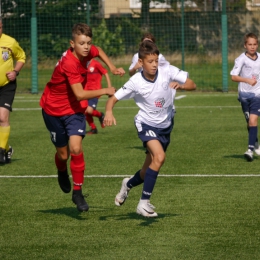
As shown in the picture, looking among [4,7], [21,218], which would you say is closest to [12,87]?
[21,218]

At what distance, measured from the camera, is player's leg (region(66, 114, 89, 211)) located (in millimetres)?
8078

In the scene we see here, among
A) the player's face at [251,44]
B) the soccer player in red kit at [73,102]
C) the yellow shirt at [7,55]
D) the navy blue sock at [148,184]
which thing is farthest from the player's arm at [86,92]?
the player's face at [251,44]

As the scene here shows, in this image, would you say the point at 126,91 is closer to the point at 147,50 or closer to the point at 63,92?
the point at 147,50

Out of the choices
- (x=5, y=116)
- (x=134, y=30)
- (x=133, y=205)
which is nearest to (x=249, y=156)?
(x=133, y=205)

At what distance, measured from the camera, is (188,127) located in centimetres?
1633

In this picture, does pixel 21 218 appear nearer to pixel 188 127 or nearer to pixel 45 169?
pixel 45 169

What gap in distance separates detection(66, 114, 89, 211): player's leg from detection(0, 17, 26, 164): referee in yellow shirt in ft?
→ 12.2

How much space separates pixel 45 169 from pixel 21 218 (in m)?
3.39

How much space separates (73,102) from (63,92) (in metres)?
0.15

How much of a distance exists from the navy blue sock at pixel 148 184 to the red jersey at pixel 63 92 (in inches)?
44.6

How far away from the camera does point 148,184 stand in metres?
7.75

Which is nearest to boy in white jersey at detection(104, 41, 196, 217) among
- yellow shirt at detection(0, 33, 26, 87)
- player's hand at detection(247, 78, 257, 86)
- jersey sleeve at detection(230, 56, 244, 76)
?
player's hand at detection(247, 78, 257, 86)

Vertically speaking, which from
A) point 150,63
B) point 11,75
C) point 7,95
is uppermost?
point 150,63

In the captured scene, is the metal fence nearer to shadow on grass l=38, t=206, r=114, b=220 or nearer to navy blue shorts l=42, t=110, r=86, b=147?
navy blue shorts l=42, t=110, r=86, b=147
